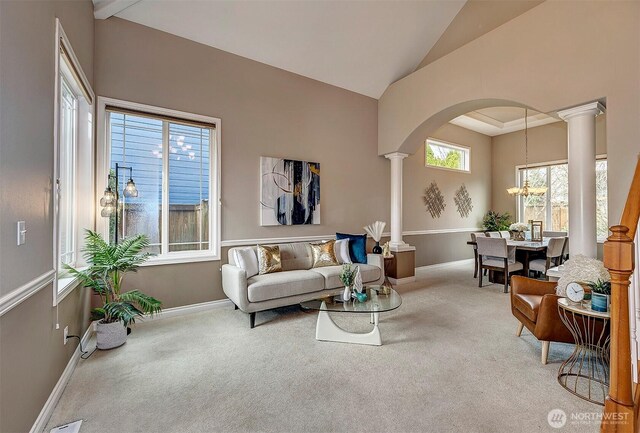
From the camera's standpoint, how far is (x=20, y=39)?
5.35 feet

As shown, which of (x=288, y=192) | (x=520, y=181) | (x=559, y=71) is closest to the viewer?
(x=559, y=71)

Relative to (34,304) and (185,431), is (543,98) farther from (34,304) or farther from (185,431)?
(34,304)

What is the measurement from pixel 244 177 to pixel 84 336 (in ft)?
8.31

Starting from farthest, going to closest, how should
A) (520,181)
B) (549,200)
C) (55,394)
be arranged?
(520,181) < (549,200) < (55,394)

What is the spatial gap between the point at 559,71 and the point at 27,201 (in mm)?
4857

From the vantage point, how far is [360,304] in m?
2.93

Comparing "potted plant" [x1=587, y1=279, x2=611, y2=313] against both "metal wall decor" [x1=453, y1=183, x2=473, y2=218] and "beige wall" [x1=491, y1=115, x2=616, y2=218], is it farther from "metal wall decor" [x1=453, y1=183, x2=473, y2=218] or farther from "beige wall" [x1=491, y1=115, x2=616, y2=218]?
"beige wall" [x1=491, y1=115, x2=616, y2=218]

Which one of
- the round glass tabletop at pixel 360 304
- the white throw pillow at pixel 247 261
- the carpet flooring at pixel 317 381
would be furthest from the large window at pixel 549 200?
the white throw pillow at pixel 247 261

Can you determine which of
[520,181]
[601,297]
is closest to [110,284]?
[601,297]

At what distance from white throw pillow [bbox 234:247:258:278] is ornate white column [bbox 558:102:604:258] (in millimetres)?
3637

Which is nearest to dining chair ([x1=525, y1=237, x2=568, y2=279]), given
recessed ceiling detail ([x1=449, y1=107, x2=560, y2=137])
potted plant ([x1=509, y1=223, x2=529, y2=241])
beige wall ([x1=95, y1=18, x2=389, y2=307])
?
potted plant ([x1=509, y1=223, x2=529, y2=241])

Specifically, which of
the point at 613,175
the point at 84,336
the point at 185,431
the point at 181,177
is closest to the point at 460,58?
the point at 613,175

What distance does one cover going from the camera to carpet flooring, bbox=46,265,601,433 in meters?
1.84

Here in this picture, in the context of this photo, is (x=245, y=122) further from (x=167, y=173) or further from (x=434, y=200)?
(x=434, y=200)
